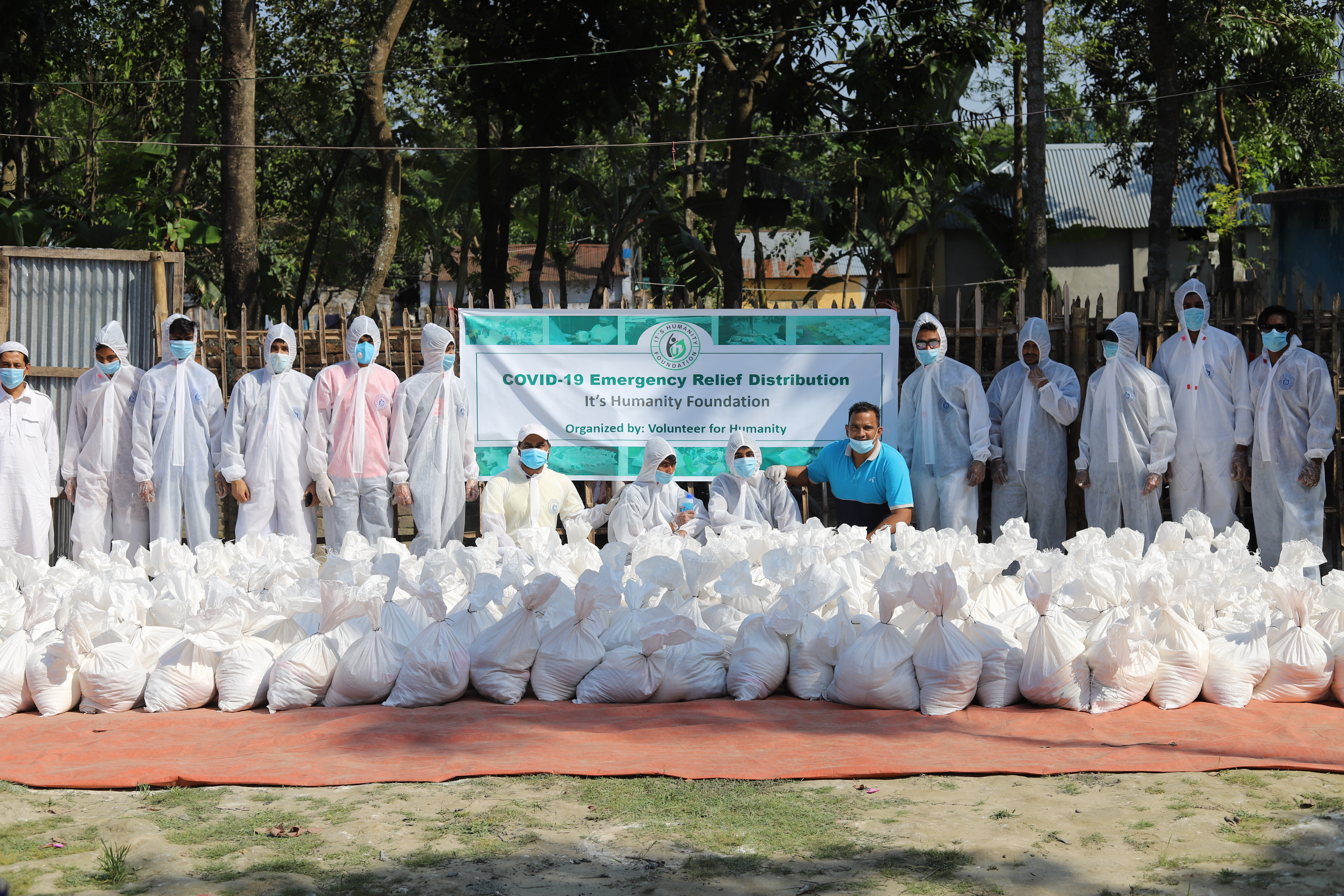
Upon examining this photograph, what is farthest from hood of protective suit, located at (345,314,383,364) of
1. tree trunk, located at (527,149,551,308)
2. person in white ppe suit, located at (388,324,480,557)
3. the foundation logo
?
tree trunk, located at (527,149,551,308)

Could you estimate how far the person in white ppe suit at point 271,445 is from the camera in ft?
24.9

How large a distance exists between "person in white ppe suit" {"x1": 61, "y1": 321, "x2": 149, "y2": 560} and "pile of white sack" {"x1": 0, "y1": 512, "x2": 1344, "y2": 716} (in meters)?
2.50

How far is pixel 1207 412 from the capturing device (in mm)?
7418

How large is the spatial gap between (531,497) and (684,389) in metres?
1.43

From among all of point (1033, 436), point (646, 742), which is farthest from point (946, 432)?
point (646, 742)

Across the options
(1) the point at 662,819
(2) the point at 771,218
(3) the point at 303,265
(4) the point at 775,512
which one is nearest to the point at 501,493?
(4) the point at 775,512

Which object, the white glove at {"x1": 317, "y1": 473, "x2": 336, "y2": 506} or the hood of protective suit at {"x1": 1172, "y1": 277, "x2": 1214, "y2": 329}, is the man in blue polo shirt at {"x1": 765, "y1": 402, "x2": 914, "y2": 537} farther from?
the white glove at {"x1": 317, "y1": 473, "x2": 336, "y2": 506}

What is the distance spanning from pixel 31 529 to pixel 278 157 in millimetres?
14725

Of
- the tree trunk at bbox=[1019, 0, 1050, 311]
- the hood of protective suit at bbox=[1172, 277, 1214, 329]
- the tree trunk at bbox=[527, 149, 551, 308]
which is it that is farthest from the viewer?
the tree trunk at bbox=[527, 149, 551, 308]

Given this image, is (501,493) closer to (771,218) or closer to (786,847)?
(786,847)

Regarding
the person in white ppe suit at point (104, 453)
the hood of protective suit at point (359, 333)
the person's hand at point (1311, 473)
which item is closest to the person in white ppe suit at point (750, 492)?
the hood of protective suit at point (359, 333)

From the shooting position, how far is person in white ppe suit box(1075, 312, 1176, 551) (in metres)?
7.39

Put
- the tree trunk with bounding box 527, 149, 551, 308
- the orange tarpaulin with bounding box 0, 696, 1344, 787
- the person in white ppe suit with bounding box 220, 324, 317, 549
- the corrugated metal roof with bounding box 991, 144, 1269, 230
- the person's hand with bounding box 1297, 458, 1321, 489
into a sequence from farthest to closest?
the corrugated metal roof with bounding box 991, 144, 1269, 230 → the tree trunk with bounding box 527, 149, 551, 308 → the person in white ppe suit with bounding box 220, 324, 317, 549 → the person's hand with bounding box 1297, 458, 1321, 489 → the orange tarpaulin with bounding box 0, 696, 1344, 787

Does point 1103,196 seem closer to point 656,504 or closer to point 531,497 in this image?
point 656,504
